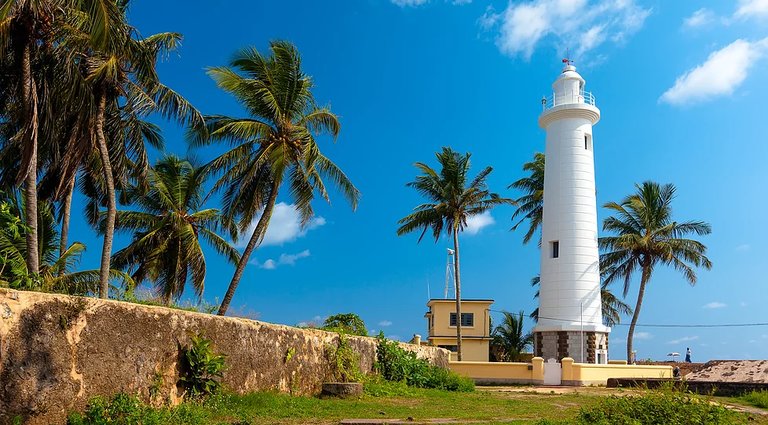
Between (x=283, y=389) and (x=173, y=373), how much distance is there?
122 inches

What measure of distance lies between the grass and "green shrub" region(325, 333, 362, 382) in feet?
1.62

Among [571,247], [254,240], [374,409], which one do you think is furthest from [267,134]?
[571,247]

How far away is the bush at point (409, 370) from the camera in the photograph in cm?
1680

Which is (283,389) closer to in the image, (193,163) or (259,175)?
(259,175)

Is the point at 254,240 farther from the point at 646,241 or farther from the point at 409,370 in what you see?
the point at 646,241

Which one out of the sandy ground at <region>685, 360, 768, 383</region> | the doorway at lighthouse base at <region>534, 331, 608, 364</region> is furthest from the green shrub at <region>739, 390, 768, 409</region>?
the doorway at lighthouse base at <region>534, 331, 608, 364</region>

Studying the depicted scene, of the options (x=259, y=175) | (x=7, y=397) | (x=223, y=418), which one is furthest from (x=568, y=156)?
(x=7, y=397)

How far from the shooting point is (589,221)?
108 ft

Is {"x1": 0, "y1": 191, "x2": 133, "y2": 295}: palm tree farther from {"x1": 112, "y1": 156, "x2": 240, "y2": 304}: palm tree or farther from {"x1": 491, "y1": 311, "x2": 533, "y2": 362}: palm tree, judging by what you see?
{"x1": 491, "y1": 311, "x2": 533, "y2": 362}: palm tree

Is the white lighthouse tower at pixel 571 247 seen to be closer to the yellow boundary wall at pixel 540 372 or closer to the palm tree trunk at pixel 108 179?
the yellow boundary wall at pixel 540 372

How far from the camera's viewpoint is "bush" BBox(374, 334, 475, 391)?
55.1 feet

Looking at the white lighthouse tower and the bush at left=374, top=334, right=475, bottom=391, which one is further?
the white lighthouse tower

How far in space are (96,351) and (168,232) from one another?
20.3 m

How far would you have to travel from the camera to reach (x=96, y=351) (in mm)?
7402
